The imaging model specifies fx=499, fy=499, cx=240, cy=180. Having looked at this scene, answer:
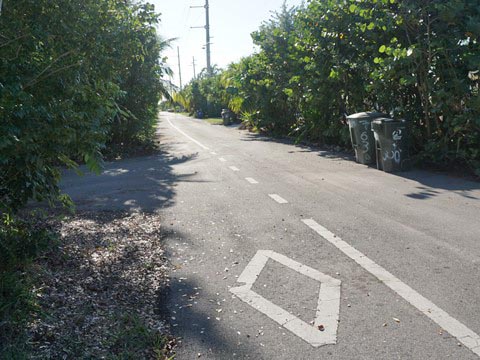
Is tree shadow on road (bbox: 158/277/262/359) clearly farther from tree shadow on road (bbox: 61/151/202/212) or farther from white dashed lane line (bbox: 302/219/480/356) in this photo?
tree shadow on road (bbox: 61/151/202/212)

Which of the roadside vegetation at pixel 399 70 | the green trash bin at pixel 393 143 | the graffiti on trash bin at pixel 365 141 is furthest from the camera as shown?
the graffiti on trash bin at pixel 365 141

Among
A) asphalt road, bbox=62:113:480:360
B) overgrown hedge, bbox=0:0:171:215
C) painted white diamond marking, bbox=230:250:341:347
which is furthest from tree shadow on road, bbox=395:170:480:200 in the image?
overgrown hedge, bbox=0:0:171:215

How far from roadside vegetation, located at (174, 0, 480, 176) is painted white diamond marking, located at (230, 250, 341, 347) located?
673cm

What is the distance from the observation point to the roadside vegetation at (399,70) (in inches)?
423

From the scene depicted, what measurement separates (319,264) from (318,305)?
1103 millimetres

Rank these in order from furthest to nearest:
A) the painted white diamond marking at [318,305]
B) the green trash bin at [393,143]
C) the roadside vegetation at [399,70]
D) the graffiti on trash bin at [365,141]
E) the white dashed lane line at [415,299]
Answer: the graffiti on trash bin at [365,141], the green trash bin at [393,143], the roadside vegetation at [399,70], the painted white diamond marking at [318,305], the white dashed lane line at [415,299]

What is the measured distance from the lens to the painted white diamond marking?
12.5 ft

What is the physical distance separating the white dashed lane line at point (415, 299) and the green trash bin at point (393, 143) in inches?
236

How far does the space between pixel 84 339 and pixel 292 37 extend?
15665mm

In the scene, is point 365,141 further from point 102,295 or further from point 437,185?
point 102,295

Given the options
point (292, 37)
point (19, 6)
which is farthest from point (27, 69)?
point (292, 37)

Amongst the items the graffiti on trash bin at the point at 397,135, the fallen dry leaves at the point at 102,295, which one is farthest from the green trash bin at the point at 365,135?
the fallen dry leaves at the point at 102,295

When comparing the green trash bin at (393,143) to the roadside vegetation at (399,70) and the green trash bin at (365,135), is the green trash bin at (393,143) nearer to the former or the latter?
the roadside vegetation at (399,70)

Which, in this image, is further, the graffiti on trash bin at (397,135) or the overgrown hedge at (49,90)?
the graffiti on trash bin at (397,135)
